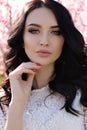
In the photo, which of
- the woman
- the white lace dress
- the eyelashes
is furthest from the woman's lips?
the white lace dress

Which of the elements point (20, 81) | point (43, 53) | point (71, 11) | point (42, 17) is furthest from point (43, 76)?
point (71, 11)

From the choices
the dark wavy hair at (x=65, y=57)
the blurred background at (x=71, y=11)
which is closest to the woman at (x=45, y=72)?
the dark wavy hair at (x=65, y=57)

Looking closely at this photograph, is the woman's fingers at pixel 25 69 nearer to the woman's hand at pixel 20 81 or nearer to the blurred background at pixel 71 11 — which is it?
the woman's hand at pixel 20 81

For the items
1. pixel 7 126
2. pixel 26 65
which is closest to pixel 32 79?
pixel 26 65

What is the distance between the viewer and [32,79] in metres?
3.86

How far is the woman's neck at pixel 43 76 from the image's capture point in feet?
12.9

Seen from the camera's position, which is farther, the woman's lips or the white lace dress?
the white lace dress

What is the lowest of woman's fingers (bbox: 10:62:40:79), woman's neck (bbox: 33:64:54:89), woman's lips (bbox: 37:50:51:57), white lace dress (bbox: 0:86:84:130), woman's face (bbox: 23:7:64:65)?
white lace dress (bbox: 0:86:84:130)

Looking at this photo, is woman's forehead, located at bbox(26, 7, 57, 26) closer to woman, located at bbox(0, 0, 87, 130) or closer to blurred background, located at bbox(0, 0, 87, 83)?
woman, located at bbox(0, 0, 87, 130)

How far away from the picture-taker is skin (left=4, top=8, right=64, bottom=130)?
3.74 m

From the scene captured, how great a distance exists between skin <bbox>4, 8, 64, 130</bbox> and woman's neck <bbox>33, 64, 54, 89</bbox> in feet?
0.19

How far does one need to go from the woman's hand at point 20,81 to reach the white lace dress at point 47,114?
16 centimetres

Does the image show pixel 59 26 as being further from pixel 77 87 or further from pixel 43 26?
pixel 77 87

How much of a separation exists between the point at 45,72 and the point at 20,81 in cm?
22
